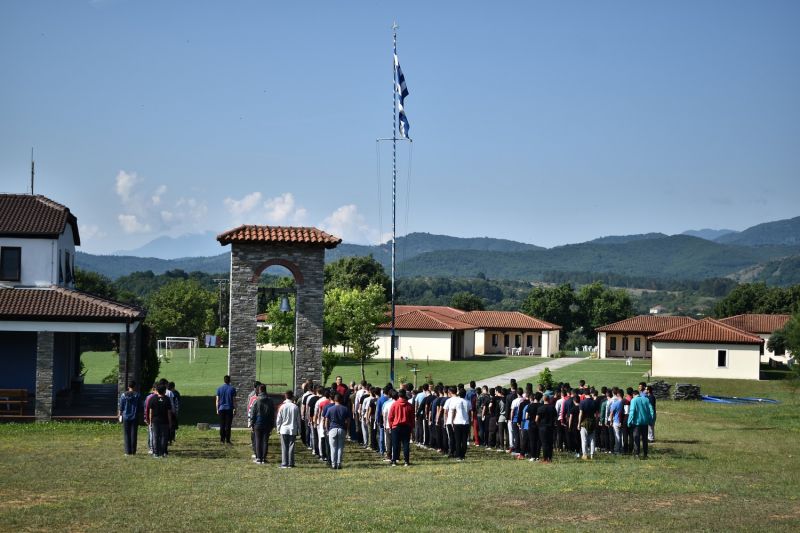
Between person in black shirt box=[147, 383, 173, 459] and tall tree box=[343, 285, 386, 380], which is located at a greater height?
tall tree box=[343, 285, 386, 380]

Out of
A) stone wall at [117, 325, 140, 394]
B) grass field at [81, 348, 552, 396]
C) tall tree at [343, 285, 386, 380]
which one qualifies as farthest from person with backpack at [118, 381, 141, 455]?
tall tree at [343, 285, 386, 380]

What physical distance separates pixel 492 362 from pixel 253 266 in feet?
165

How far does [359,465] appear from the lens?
22.4 metres

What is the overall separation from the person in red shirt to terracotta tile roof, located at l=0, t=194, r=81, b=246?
1765 centimetres

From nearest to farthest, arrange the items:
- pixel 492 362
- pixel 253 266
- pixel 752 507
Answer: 1. pixel 752 507
2. pixel 253 266
3. pixel 492 362

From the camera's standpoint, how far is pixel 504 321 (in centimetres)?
9731

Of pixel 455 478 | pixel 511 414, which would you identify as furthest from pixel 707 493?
pixel 511 414

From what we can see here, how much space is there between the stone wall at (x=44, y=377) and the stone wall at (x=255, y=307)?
18.9 ft

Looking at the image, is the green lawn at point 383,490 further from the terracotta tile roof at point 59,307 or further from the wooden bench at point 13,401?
the terracotta tile roof at point 59,307

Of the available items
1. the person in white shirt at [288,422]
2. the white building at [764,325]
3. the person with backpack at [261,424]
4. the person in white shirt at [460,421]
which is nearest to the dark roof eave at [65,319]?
the person with backpack at [261,424]

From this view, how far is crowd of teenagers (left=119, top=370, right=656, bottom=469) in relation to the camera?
22.0m

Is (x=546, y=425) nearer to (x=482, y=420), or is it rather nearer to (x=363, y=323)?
(x=482, y=420)

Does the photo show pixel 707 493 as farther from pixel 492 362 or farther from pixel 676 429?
pixel 492 362

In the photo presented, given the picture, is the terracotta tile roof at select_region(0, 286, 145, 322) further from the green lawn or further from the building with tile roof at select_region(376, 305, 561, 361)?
the building with tile roof at select_region(376, 305, 561, 361)
